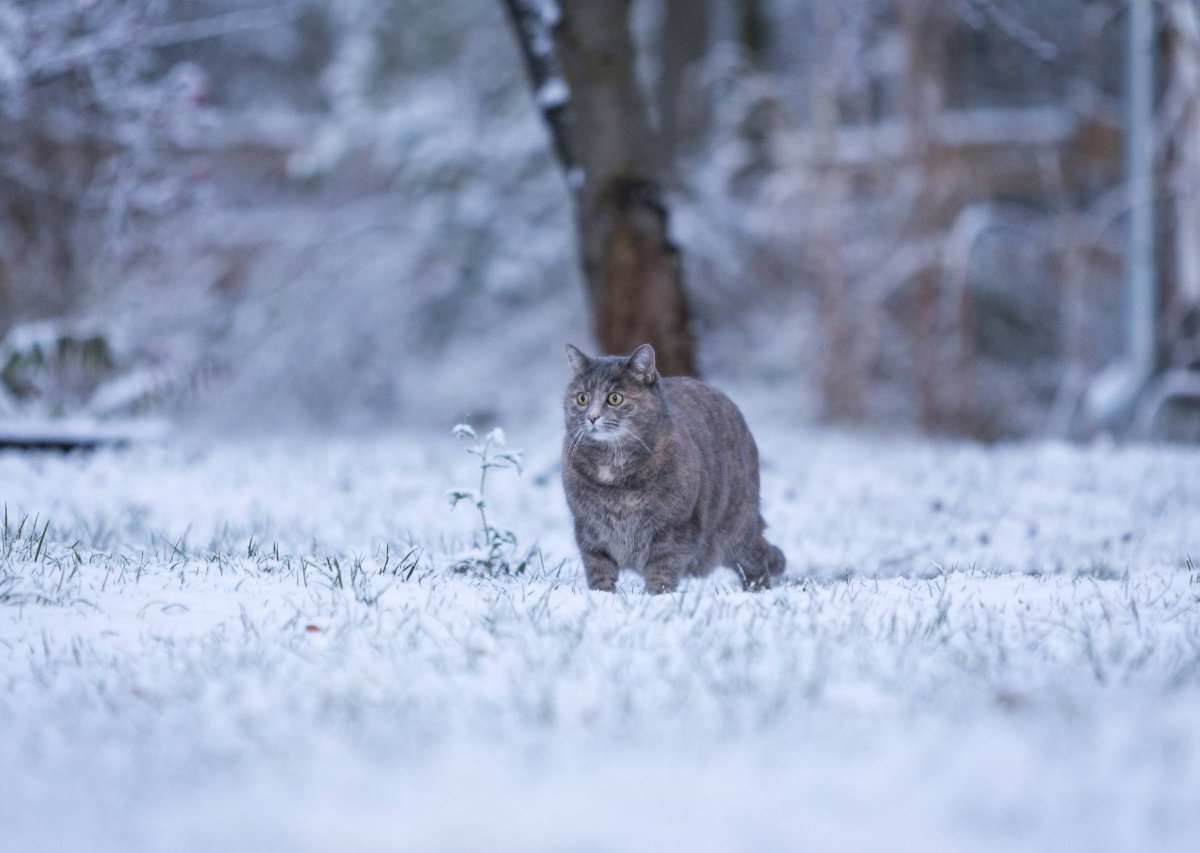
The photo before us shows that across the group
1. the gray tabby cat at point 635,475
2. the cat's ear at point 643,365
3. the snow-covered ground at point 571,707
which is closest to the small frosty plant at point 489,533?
the snow-covered ground at point 571,707

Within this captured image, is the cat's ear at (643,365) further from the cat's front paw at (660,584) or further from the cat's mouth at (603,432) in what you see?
the cat's front paw at (660,584)

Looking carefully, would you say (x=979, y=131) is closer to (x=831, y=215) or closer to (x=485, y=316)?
(x=831, y=215)

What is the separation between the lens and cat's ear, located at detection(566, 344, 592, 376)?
523cm

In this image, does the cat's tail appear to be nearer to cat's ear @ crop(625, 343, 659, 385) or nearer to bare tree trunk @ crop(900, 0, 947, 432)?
cat's ear @ crop(625, 343, 659, 385)

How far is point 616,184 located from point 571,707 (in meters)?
5.92

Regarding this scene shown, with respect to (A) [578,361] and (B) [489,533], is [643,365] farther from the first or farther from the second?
(B) [489,533]

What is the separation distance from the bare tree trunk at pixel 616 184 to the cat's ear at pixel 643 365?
11.3ft

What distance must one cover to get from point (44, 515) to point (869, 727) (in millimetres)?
5740

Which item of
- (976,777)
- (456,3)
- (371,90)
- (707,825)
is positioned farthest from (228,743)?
(456,3)

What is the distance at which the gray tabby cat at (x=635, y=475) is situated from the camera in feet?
16.2

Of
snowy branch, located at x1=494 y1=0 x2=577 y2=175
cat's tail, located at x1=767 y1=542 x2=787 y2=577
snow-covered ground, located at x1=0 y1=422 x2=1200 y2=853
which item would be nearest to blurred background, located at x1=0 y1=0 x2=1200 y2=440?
snowy branch, located at x1=494 y1=0 x2=577 y2=175

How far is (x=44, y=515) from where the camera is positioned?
707 centimetres

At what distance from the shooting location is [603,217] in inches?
339

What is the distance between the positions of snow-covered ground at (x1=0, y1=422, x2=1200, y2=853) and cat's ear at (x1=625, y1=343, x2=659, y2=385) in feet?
3.11
